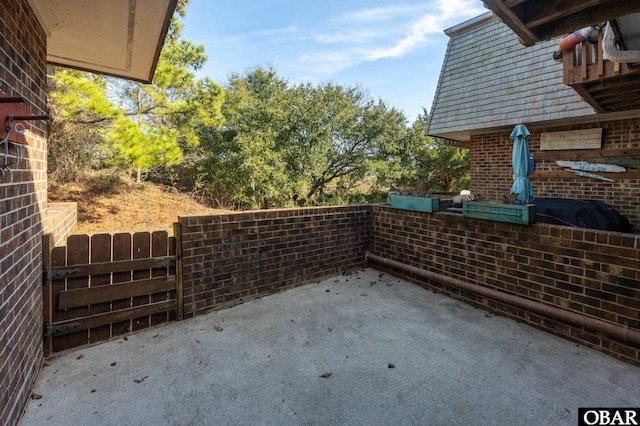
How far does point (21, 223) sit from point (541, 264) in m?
4.57

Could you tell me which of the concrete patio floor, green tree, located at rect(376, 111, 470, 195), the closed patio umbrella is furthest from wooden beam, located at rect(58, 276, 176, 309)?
green tree, located at rect(376, 111, 470, 195)

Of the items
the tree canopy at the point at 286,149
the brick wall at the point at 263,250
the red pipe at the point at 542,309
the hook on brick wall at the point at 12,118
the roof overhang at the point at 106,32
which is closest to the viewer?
the hook on brick wall at the point at 12,118

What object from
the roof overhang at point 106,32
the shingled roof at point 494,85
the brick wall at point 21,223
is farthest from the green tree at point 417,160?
the brick wall at point 21,223

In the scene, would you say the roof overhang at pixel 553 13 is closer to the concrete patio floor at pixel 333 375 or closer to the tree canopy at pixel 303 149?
the concrete patio floor at pixel 333 375

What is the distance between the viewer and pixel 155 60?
11.1 feet

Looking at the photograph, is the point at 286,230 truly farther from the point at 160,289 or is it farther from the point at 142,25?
the point at 142,25

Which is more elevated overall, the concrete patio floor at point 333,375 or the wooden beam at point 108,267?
the wooden beam at point 108,267

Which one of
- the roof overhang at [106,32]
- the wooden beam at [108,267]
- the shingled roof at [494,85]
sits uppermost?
the shingled roof at [494,85]

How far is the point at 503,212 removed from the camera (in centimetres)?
355

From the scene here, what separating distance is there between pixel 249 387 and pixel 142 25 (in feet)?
10.1

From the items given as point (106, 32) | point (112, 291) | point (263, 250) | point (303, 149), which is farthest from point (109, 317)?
point (303, 149)

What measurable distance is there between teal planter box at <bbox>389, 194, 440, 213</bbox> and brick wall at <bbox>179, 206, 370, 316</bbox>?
1.93 feet

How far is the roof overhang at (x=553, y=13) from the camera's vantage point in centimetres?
171

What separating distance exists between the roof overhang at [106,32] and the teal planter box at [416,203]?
3661mm
